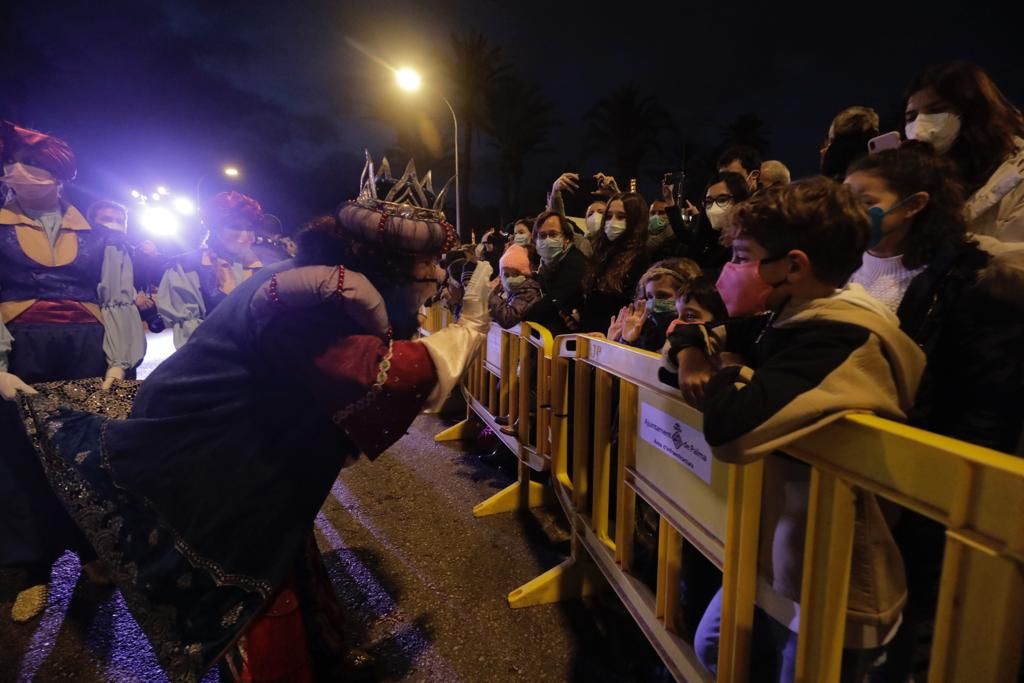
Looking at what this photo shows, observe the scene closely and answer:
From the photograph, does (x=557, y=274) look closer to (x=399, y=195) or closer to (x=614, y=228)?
(x=614, y=228)

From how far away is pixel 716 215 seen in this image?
2986 millimetres

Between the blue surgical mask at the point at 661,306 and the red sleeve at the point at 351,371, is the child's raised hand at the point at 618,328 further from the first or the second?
the red sleeve at the point at 351,371

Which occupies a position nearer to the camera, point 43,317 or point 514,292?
point 43,317

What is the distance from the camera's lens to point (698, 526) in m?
1.56

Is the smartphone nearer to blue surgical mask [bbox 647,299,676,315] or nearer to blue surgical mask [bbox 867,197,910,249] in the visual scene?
blue surgical mask [bbox 867,197,910,249]

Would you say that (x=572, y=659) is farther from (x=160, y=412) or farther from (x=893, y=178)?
(x=893, y=178)

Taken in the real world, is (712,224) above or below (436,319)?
above

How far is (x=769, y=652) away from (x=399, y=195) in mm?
2089

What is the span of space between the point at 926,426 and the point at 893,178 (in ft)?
2.56

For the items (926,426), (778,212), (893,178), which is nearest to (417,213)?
(778,212)

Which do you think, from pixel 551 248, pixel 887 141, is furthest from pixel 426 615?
pixel 887 141

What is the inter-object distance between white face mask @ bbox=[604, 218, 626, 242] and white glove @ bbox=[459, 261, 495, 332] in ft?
4.85

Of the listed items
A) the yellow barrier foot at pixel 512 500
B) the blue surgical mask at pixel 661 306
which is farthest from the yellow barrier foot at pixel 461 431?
the blue surgical mask at pixel 661 306

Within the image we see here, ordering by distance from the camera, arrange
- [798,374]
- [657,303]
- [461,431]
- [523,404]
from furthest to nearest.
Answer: [461,431] → [523,404] → [657,303] → [798,374]
